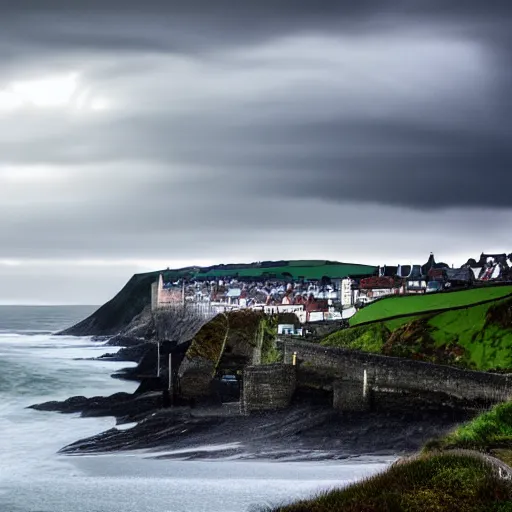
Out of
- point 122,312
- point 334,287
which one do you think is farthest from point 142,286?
point 334,287

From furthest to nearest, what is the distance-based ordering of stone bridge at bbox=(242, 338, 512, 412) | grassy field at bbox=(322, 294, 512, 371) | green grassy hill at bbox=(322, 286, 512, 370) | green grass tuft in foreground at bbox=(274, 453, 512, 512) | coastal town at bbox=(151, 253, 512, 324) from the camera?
coastal town at bbox=(151, 253, 512, 324) < green grassy hill at bbox=(322, 286, 512, 370) < grassy field at bbox=(322, 294, 512, 371) < stone bridge at bbox=(242, 338, 512, 412) < green grass tuft in foreground at bbox=(274, 453, 512, 512)

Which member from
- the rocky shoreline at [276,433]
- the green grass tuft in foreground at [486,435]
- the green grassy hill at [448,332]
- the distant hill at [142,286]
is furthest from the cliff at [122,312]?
the green grass tuft in foreground at [486,435]

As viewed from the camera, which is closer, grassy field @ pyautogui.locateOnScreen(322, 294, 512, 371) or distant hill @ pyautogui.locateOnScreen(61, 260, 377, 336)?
grassy field @ pyautogui.locateOnScreen(322, 294, 512, 371)

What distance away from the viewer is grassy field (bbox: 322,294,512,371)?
40.5 m

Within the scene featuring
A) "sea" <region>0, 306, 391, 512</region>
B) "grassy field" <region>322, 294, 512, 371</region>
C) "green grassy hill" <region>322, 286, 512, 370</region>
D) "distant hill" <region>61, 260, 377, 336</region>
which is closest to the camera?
"sea" <region>0, 306, 391, 512</region>

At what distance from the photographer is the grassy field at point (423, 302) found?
163ft

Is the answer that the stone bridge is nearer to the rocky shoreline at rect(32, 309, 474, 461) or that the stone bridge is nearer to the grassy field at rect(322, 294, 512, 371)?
the rocky shoreline at rect(32, 309, 474, 461)

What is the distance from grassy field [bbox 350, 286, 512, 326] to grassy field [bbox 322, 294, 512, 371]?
1981 mm

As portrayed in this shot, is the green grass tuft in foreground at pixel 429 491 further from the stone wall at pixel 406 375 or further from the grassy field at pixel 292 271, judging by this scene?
the grassy field at pixel 292 271

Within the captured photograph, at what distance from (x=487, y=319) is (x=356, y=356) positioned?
709cm

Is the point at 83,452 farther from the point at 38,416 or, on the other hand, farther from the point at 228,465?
the point at 38,416

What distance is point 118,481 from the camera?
29.6m

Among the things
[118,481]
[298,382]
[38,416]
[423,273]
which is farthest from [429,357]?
[423,273]

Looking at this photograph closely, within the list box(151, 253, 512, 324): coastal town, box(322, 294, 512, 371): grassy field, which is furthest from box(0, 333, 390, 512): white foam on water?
box(151, 253, 512, 324): coastal town
